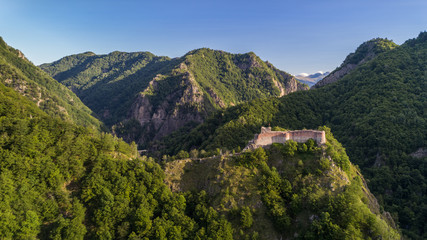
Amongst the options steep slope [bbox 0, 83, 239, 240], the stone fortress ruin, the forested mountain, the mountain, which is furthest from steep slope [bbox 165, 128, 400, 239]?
the forested mountain

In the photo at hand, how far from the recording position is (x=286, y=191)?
55.0 metres

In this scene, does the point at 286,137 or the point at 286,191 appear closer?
the point at 286,191

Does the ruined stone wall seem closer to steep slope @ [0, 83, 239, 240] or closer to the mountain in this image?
Answer: the mountain

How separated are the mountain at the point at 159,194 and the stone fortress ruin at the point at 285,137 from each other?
6.23ft

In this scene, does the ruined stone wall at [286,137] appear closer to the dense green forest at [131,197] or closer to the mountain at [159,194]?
the mountain at [159,194]

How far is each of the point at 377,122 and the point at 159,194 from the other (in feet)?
352

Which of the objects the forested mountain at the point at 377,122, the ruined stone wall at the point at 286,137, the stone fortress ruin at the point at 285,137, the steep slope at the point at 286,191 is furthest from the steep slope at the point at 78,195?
the forested mountain at the point at 377,122

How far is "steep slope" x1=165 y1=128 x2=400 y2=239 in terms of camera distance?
1807 inches

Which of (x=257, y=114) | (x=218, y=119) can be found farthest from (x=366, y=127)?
(x=218, y=119)

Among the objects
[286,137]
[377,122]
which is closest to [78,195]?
[286,137]

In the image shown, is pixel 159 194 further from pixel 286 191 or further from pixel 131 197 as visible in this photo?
pixel 286 191

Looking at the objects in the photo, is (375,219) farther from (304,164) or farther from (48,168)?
(48,168)

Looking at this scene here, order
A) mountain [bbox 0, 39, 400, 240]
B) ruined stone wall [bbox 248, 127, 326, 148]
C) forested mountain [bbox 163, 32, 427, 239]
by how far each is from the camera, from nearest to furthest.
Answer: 1. mountain [bbox 0, 39, 400, 240]
2. ruined stone wall [bbox 248, 127, 326, 148]
3. forested mountain [bbox 163, 32, 427, 239]

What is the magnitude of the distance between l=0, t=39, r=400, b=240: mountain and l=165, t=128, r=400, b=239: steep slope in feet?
0.72
